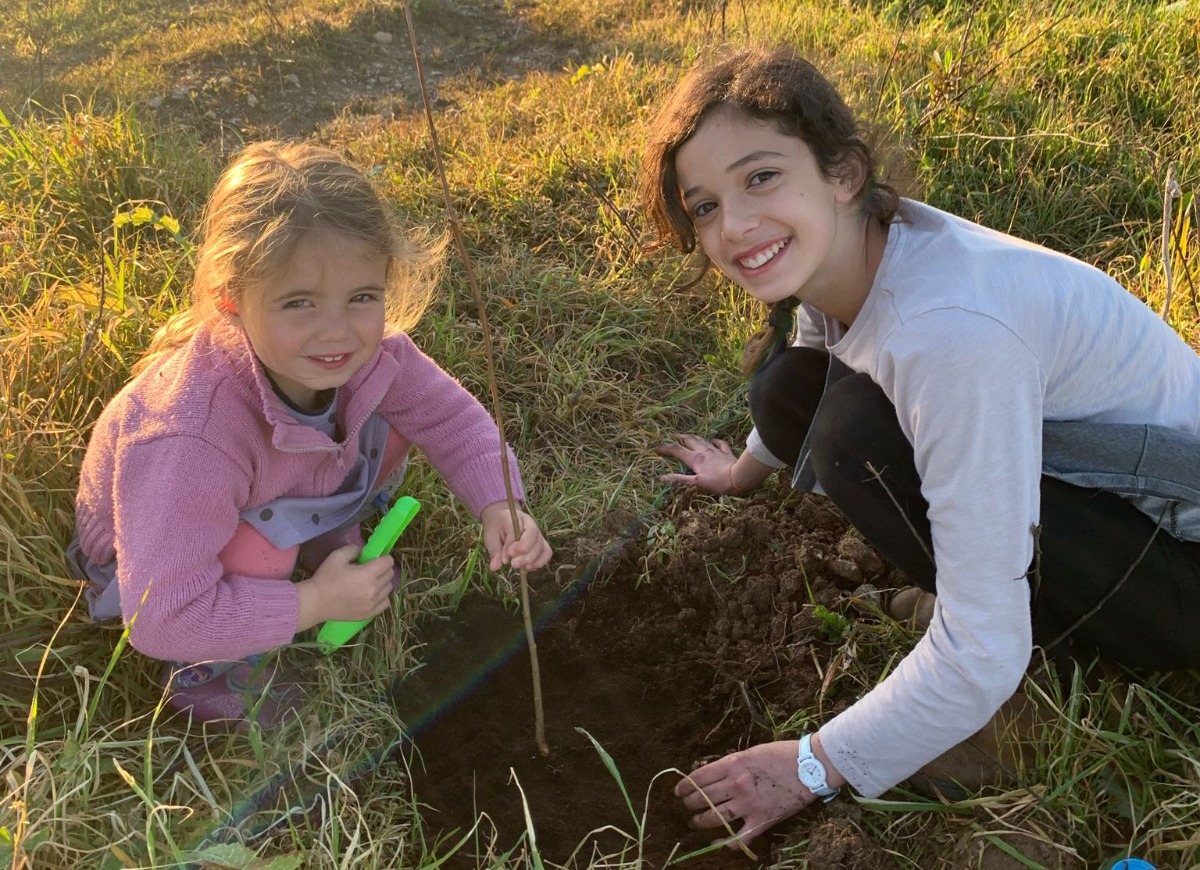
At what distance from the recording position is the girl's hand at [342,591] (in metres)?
1.67

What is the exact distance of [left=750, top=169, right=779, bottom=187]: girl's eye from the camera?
1.52 meters

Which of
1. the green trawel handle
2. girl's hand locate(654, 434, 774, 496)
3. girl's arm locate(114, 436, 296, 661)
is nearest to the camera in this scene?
girl's arm locate(114, 436, 296, 661)

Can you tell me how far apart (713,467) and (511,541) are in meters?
0.79

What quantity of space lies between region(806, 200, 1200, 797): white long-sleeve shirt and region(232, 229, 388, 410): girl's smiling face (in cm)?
83

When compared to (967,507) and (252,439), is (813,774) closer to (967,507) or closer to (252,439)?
(967,507)

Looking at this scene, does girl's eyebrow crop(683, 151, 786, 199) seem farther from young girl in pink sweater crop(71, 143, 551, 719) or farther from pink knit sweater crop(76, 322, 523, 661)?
pink knit sweater crop(76, 322, 523, 661)

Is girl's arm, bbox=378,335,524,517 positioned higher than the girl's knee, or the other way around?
the girl's knee

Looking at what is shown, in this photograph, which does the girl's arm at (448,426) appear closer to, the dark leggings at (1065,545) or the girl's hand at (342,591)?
the girl's hand at (342,591)

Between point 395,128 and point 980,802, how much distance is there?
3.44 meters

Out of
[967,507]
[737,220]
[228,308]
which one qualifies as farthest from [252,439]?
[967,507]

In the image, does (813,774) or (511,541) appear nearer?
(813,774)

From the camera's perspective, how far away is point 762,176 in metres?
1.52

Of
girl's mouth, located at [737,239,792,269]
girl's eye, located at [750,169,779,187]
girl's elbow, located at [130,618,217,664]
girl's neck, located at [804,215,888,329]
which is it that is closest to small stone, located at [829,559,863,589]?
girl's neck, located at [804,215,888,329]

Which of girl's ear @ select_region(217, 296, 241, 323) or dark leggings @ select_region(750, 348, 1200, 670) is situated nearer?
dark leggings @ select_region(750, 348, 1200, 670)
